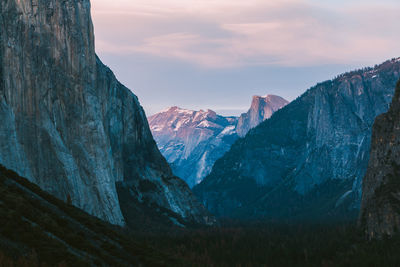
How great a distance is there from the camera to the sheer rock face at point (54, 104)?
13225 centimetres

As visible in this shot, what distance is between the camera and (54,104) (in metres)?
149

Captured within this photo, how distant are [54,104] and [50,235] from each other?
9404cm

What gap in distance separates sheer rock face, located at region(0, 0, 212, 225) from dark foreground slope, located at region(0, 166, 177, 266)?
4196 centimetres

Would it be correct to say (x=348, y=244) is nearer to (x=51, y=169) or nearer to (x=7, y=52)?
(x=51, y=169)

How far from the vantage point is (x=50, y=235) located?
59.3 metres

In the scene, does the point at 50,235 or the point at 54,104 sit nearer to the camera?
the point at 50,235

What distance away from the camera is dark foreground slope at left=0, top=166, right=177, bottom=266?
51219mm

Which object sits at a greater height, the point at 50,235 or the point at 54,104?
the point at 54,104

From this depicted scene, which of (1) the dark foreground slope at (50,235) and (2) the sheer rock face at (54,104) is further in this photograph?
(2) the sheer rock face at (54,104)

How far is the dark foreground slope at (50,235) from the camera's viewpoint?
51.2 metres

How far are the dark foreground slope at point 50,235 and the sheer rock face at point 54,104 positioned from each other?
42.0m

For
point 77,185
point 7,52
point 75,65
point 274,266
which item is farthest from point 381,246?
point 7,52

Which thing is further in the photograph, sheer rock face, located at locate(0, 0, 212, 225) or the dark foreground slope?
sheer rock face, located at locate(0, 0, 212, 225)

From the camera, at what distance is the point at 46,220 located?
6325cm
